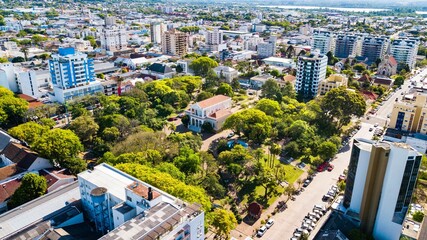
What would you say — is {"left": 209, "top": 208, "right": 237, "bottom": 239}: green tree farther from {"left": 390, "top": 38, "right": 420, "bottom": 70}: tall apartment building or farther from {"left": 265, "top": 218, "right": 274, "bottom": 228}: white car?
{"left": 390, "top": 38, "right": 420, "bottom": 70}: tall apartment building

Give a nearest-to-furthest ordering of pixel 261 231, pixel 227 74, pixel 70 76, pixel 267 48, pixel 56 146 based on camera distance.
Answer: pixel 261 231
pixel 56 146
pixel 70 76
pixel 227 74
pixel 267 48

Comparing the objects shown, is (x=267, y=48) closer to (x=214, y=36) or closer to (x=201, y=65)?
(x=214, y=36)

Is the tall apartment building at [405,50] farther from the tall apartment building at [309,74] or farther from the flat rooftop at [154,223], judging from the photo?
the flat rooftop at [154,223]

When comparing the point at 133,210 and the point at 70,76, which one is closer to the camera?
the point at 133,210

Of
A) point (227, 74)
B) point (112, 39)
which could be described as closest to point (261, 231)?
point (227, 74)

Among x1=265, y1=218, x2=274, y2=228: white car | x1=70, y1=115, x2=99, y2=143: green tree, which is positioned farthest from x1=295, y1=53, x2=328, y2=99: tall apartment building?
x1=70, y1=115, x2=99, y2=143: green tree

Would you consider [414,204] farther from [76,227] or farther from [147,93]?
[147,93]
